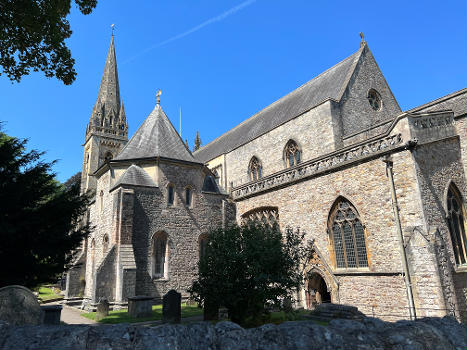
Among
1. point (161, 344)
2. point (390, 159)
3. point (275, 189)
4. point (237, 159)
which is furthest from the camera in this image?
point (237, 159)

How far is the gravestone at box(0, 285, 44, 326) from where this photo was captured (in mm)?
6672

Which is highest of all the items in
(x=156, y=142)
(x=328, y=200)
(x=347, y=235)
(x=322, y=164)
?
(x=156, y=142)

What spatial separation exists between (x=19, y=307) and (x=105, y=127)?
1639 inches

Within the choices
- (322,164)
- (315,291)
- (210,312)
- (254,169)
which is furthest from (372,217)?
(254,169)

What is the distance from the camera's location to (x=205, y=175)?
2167 cm

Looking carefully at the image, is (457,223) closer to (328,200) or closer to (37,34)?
(328,200)

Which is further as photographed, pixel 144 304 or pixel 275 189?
pixel 275 189

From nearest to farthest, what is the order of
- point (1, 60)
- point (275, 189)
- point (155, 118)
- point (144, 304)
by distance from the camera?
point (1, 60) < point (144, 304) < point (275, 189) < point (155, 118)

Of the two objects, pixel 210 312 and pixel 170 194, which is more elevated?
pixel 170 194

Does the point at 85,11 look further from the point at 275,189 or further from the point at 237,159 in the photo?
the point at 237,159

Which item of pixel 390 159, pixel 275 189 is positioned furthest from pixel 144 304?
pixel 390 159

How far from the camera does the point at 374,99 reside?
22.1 meters

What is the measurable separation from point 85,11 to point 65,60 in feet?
5.08

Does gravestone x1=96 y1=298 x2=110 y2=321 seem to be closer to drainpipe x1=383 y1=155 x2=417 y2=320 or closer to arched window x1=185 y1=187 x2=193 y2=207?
arched window x1=185 y1=187 x2=193 y2=207
